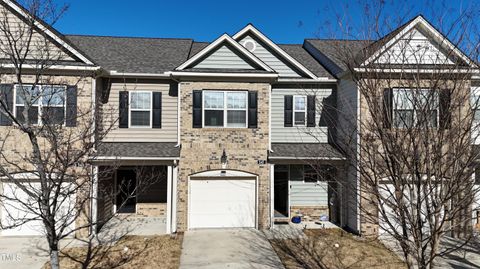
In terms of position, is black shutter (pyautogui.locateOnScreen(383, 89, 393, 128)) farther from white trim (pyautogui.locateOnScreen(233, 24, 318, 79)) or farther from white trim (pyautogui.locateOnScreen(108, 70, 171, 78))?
white trim (pyautogui.locateOnScreen(108, 70, 171, 78))

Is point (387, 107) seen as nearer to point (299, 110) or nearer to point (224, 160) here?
point (224, 160)

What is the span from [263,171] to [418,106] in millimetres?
8524

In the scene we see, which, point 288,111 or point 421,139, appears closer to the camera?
point 421,139

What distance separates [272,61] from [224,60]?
2696 mm

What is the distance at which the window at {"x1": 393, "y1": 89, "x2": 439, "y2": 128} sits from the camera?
4180 millimetres

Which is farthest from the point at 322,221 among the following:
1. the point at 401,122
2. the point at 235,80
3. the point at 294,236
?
the point at 401,122

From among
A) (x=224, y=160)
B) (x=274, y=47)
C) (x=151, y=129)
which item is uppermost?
(x=274, y=47)

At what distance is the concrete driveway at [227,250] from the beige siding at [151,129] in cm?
418

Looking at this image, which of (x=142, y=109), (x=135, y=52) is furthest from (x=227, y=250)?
(x=135, y=52)

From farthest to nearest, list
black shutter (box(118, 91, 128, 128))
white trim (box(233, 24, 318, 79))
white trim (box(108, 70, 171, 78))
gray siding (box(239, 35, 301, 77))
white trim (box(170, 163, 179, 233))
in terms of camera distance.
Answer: gray siding (box(239, 35, 301, 77)) → white trim (box(233, 24, 318, 79)) → black shutter (box(118, 91, 128, 128)) → white trim (box(108, 70, 171, 78)) → white trim (box(170, 163, 179, 233))

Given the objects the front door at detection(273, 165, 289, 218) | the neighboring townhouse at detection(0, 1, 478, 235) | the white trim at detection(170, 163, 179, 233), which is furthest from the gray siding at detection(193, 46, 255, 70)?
the front door at detection(273, 165, 289, 218)

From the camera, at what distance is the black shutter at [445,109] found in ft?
13.9

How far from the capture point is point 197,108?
12312mm

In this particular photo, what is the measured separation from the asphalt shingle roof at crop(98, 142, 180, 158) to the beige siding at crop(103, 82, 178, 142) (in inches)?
12.3
